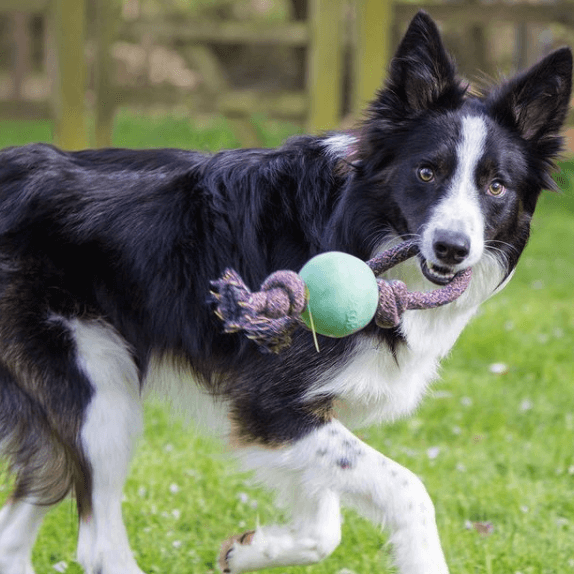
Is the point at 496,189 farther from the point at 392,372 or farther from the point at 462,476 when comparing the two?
the point at 462,476

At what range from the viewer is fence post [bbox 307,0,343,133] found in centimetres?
1048

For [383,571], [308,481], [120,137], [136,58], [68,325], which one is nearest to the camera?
[308,481]

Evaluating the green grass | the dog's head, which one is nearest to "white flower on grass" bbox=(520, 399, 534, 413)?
the green grass

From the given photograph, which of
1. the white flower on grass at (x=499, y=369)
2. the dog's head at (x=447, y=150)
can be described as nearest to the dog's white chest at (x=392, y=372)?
the dog's head at (x=447, y=150)

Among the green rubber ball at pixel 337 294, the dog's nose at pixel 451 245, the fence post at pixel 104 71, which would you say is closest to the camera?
the green rubber ball at pixel 337 294

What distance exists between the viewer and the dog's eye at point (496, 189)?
3.50 meters

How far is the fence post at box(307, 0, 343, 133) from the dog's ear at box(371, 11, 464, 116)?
22.4ft

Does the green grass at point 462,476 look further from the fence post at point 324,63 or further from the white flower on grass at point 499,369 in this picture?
the fence post at point 324,63

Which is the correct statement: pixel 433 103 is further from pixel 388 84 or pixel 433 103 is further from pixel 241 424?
pixel 241 424

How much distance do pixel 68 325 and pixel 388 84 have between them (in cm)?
147

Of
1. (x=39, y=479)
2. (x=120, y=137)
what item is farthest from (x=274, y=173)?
(x=120, y=137)

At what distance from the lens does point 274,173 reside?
3.89 m

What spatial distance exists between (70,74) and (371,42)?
123 inches

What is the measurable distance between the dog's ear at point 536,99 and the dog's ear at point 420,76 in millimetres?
164
